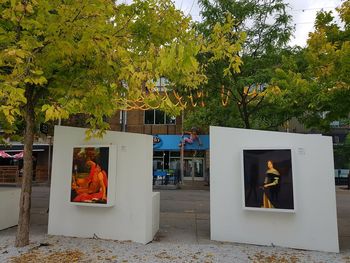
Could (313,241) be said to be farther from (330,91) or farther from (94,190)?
(94,190)

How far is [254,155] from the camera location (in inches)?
293

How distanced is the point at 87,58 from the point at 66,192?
122 inches

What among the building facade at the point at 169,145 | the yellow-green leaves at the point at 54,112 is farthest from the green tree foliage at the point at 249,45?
the building facade at the point at 169,145

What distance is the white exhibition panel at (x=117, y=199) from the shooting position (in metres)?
7.51

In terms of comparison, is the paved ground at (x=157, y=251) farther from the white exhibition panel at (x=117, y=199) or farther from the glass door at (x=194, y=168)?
the glass door at (x=194, y=168)

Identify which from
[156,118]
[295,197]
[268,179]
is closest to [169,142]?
[156,118]

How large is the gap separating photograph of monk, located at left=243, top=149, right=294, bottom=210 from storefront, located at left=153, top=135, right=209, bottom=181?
80.2 feet

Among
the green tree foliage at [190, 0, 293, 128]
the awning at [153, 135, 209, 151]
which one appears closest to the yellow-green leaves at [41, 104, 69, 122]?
the green tree foliage at [190, 0, 293, 128]

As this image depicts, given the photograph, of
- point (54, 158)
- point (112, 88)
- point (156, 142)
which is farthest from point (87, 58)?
point (156, 142)

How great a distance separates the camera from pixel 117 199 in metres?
7.64

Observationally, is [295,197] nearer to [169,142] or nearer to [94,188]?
[94,188]

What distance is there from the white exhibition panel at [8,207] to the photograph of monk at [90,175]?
2322 mm

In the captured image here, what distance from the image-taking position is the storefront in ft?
106

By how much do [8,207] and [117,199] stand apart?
329cm
